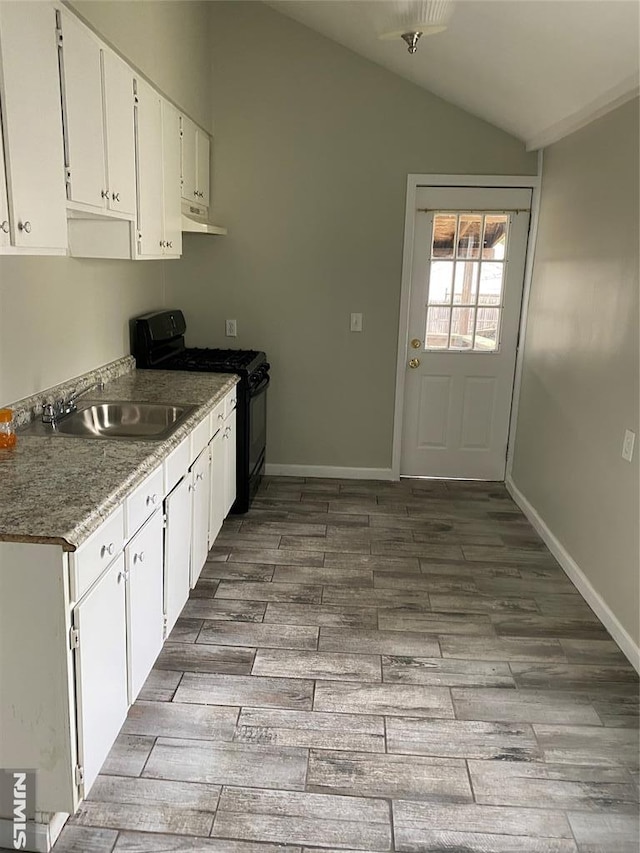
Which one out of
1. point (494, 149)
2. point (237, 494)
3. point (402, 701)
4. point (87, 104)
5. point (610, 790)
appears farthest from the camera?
point (494, 149)

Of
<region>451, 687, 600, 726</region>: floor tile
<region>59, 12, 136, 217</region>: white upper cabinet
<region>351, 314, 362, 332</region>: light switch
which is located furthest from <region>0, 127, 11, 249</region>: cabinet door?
<region>351, 314, 362, 332</region>: light switch

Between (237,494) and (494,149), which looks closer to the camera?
(237,494)

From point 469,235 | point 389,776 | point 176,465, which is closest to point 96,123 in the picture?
point 176,465

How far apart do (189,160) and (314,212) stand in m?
0.98

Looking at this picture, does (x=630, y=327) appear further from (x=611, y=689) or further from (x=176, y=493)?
(x=176, y=493)

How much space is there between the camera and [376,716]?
2338mm

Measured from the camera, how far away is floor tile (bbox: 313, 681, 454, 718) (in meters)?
2.37

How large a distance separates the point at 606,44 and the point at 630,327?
114cm

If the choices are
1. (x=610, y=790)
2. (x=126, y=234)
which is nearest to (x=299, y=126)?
(x=126, y=234)

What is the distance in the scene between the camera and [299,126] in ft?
14.1

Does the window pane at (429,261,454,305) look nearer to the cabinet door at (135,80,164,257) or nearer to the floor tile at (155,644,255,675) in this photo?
the cabinet door at (135,80,164,257)

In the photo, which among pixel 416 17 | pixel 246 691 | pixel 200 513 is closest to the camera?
pixel 416 17

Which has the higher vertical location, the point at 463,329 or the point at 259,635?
the point at 463,329

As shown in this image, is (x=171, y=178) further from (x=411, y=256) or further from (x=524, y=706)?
(x=524, y=706)
